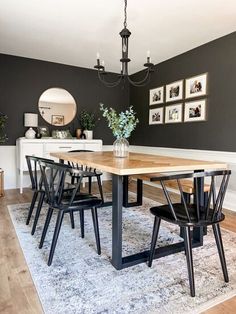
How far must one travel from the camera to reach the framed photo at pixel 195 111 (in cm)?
366

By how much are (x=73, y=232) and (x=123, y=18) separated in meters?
2.54

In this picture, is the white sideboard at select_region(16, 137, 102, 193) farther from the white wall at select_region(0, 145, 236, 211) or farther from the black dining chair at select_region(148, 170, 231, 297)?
the black dining chair at select_region(148, 170, 231, 297)

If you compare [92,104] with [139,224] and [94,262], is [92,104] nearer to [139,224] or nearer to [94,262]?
[139,224]

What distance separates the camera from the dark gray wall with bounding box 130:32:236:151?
3.26 meters

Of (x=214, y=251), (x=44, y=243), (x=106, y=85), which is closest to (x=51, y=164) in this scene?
(x=44, y=243)

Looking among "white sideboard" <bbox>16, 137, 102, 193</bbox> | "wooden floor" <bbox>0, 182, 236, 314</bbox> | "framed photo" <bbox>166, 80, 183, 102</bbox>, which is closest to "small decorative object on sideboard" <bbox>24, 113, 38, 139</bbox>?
"white sideboard" <bbox>16, 137, 102, 193</bbox>

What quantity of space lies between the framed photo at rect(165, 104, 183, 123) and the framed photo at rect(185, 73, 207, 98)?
0.89ft

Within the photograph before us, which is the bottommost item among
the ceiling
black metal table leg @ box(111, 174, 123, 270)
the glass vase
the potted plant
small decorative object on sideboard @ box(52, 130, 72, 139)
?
black metal table leg @ box(111, 174, 123, 270)

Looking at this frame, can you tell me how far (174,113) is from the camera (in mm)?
4199

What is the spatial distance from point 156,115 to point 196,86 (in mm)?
1087

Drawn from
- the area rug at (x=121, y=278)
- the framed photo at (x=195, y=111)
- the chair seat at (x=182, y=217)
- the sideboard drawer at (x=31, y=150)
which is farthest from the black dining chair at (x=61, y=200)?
the framed photo at (x=195, y=111)

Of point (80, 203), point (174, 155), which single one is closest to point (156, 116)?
point (174, 155)

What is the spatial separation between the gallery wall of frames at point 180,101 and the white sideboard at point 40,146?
1490 millimetres

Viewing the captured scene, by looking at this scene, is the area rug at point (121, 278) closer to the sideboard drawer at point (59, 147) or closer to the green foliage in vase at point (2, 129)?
the sideboard drawer at point (59, 147)
